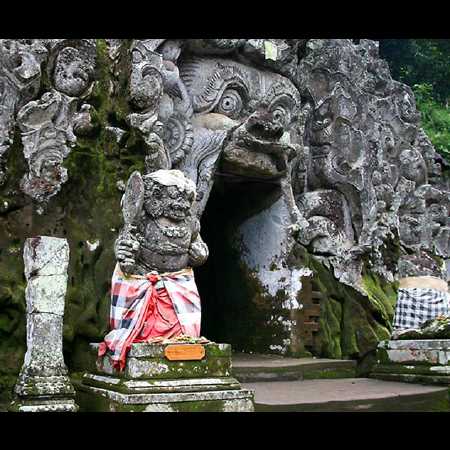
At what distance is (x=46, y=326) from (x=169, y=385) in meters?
1.15

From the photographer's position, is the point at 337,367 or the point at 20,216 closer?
the point at 20,216

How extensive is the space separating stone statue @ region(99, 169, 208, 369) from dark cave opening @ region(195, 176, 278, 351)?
286cm

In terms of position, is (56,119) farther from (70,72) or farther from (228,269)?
(228,269)

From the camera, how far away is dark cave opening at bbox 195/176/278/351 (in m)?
8.97

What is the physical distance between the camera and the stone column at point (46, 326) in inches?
207

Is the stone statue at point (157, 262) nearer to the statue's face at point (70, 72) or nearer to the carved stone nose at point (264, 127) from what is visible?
the statue's face at point (70, 72)

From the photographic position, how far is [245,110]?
8656 mm

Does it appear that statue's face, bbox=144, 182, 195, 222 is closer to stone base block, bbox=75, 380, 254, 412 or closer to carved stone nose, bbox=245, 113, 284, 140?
stone base block, bbox=75, 380, 254, 412

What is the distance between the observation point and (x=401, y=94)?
42.7 ft

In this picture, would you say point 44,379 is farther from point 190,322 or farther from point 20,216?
point 20,216

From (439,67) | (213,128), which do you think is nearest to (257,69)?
(213,128)

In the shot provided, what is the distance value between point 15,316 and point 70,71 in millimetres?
2666

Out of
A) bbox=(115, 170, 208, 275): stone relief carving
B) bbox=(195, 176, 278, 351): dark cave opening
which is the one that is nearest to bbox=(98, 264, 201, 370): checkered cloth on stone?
bbox=(115, 170, 208, 275): stone relief carving

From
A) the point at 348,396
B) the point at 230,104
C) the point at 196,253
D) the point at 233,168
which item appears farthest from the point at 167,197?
the point at 230,104
